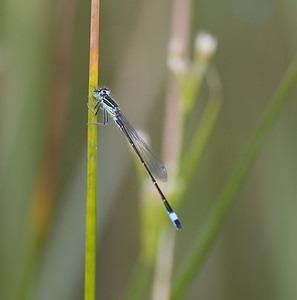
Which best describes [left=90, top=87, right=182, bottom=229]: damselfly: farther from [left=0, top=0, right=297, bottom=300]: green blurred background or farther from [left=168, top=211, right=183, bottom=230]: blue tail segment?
[left=0, top=0, right=297, bottom=300]: green blurred background

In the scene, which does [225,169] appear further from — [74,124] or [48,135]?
[48,135]

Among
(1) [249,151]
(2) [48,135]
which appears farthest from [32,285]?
(1) [249,151]

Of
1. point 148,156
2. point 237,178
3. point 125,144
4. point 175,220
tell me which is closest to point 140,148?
point 148,156

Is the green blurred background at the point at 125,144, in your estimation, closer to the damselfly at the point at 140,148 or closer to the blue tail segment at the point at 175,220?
the damselfly at the point at 140,148

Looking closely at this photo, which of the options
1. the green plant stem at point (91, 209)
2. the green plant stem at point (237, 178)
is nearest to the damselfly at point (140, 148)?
the green plant stem at point (237, 178)

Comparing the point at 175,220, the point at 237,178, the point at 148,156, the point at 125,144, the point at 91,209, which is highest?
the point at 125,144

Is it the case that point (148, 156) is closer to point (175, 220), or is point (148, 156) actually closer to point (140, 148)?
point (140, 148)
